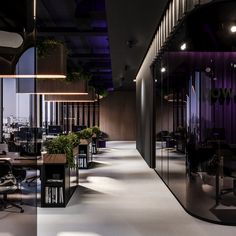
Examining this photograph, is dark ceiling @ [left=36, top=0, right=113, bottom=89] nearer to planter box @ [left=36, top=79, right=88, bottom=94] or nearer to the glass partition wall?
planter box @ [left=36, top=79, right=88, bottom=94]

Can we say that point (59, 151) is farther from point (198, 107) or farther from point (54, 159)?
point (198, 107)

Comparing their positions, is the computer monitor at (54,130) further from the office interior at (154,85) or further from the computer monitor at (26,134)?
the computer monitor at (26,134)

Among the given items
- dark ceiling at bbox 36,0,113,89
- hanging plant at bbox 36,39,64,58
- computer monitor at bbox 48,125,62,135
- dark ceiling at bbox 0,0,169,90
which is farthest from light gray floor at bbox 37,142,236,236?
computer monitor at bbox 48,125,62,135

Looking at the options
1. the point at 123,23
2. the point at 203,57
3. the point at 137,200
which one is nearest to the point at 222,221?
the point at 137,200

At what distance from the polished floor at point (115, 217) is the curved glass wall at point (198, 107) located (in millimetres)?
1145

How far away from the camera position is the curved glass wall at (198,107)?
31.5 ft

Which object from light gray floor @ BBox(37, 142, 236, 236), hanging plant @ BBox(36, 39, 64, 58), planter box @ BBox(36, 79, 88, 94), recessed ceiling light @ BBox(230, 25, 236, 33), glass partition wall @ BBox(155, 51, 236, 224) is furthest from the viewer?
planter box @ BBox(36, 79, 88, 94)

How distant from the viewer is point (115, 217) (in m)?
Answer: 6.30

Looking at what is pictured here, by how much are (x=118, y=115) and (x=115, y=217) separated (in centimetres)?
2062

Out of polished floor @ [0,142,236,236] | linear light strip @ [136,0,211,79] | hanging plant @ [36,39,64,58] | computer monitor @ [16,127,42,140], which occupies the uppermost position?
linear light strip @ [136,0,211,79]

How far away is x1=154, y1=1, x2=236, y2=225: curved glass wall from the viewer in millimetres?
9609

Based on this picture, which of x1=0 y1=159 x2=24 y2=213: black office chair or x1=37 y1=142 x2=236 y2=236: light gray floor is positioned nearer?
x1=37 y1=142 x2=236 y2=236: light gray floor

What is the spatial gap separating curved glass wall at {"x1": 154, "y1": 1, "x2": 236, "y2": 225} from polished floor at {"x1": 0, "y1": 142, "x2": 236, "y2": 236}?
1.14 meters

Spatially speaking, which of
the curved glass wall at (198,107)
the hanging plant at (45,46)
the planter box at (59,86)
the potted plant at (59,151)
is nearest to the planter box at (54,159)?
the potted plant at (59,151)
